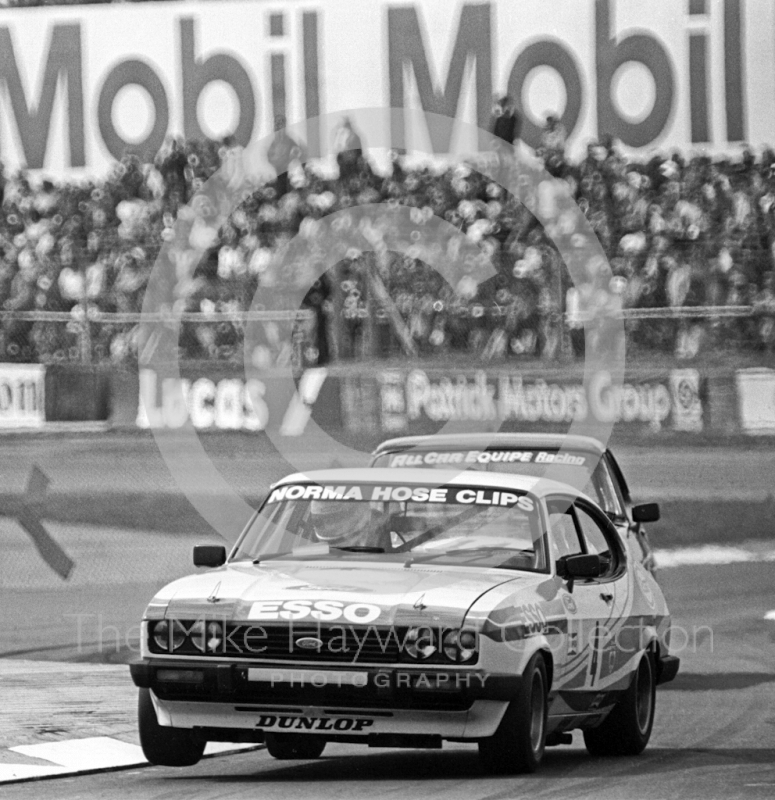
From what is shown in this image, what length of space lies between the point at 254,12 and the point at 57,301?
29.3ft

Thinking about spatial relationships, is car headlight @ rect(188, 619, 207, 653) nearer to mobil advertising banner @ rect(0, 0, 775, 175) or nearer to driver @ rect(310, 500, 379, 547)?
driver @ rect(310, 500, 379, 547)

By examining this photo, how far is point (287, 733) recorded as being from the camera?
6.58 m

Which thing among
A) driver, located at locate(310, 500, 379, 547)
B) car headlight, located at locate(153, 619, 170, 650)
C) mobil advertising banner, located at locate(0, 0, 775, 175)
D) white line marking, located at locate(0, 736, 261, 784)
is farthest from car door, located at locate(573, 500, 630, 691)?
mobil advertising banner, located at locate(0, 0, 775, 175)

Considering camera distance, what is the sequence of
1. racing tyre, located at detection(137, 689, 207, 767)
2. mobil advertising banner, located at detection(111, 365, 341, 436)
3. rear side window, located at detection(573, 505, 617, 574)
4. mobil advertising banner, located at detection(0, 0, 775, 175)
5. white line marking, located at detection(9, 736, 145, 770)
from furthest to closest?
mobil advertising banner, located at detection(0, 0, 775, 175), mobil advertising banner, located at detection(111, 365, 341, 436), rear side window, located at detection(573, 505, 617, 574), white line marking, located at detection(9, 736, 145, 770), racing tyre, located at detection(137, 689, 207, 767)

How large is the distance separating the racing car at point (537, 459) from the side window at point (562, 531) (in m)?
2.63

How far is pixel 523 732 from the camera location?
6586mm

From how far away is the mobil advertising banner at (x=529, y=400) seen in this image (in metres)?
20.2

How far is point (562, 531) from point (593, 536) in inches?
24.6

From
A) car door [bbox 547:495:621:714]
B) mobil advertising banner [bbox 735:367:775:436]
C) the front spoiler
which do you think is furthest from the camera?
mobil advertising banner [bbox 735:367:775:436]

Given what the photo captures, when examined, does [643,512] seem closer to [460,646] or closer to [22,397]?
[460,646]

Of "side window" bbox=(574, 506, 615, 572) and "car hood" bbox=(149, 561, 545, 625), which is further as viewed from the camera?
"side window" bbox=(574, 506, 615, 572)

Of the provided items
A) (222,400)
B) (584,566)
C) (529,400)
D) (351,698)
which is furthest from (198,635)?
(222,400)

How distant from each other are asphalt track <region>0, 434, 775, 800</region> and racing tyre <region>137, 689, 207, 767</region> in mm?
77

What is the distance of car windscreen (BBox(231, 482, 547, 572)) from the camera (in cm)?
739
